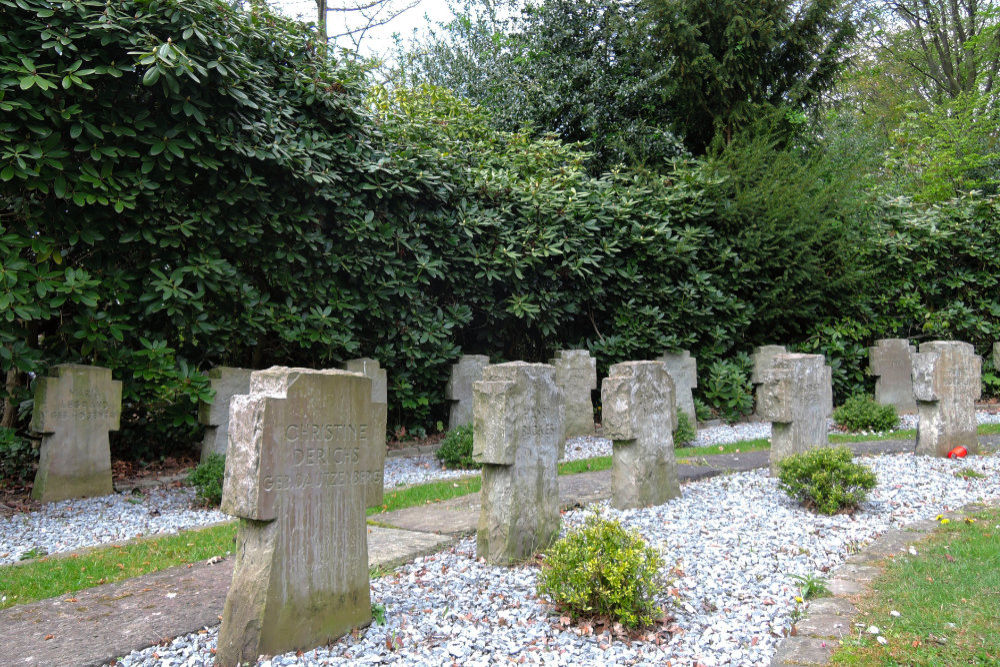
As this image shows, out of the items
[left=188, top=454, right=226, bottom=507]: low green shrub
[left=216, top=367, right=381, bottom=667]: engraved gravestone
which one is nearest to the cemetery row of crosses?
[left=216, top=367, right=381, bottom=667]: engraved gravestone

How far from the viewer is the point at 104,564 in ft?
16.0

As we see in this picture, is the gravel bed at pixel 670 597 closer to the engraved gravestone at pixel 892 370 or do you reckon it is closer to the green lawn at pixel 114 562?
the green lawn at pixel 114 562

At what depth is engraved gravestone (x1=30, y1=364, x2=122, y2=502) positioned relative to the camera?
274 inches

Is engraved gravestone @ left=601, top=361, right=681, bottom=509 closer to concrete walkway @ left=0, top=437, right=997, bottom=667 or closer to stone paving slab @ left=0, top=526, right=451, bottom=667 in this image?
concrete walkway @ left=0, top=437, right=997, bottom=667

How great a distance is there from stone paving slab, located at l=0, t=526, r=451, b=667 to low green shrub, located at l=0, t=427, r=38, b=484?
177 inches

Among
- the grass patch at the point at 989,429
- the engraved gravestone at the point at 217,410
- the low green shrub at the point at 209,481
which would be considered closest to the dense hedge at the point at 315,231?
the engraved gravestone at the point at 217,410

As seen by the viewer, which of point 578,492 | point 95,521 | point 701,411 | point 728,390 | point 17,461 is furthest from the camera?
point 728,390

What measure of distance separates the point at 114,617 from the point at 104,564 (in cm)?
138

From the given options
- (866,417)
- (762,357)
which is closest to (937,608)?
(866,417)

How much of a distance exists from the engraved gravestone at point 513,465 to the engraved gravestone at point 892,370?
1110 cm

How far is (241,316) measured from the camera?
8477 mm

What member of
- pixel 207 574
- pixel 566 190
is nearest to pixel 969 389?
pixel 566 190

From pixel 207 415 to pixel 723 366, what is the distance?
8857 millimetres

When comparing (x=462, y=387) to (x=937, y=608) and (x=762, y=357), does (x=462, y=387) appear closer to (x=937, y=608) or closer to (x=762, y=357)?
(x=762, y=357)
